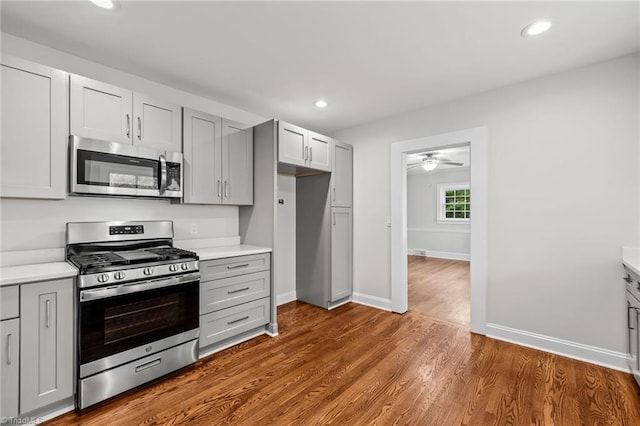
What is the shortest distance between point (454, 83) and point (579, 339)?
8.64 feet

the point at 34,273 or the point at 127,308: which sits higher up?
the point at 34,273

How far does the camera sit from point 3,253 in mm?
1991

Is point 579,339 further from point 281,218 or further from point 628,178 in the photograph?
point 281,218

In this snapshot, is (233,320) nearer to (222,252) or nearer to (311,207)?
(222,252)

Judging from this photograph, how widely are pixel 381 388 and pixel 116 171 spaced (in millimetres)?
2693

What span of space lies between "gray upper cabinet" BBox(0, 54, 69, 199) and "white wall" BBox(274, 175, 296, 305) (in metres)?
2.37

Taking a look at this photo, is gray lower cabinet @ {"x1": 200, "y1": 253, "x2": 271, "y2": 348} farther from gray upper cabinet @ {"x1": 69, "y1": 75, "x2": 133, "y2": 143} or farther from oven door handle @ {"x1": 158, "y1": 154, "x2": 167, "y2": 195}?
gray upper cabinet @ {"x1": 69, "y1": 75, "x2": 133, "y2": 143}

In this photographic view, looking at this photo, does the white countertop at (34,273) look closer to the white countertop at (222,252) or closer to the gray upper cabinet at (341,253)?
the white countertop at (222,252)

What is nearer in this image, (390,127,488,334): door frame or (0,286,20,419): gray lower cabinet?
(0,286,20,419): gray lower cabinet

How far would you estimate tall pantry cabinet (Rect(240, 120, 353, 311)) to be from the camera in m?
3.12

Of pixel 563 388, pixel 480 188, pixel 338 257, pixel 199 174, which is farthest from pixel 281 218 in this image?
pixel 563 388

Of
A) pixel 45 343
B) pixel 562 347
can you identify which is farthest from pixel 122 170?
pixel 562 347

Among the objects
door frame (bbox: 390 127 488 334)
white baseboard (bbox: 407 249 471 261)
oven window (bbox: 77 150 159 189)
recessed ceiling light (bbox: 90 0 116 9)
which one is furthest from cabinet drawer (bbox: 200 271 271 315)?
white baseboard (bbox: 407 249 471 261)

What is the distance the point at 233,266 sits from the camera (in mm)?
2738
